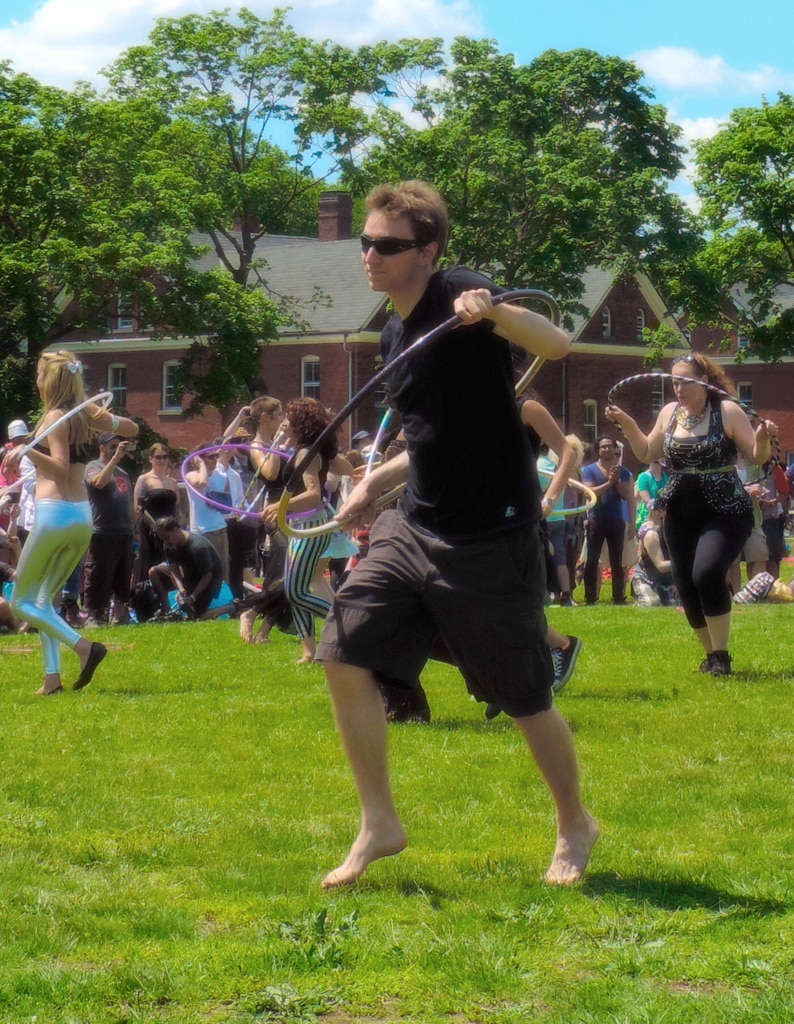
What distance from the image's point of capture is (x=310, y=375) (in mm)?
59344

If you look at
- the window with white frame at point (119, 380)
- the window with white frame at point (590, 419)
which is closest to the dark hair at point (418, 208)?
the window with white frame at point (590, 419)

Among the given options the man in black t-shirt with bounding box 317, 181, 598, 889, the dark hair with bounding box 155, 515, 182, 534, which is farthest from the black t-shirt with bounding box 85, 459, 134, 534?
the man in black t-shirt with bounding box 317, 181, 598, 889

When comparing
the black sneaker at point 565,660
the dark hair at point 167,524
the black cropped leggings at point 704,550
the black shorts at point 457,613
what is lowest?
the dark hair at point 167,524

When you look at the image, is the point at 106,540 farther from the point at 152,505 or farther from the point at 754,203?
the point at 754,203

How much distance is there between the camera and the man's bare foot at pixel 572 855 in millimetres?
4883

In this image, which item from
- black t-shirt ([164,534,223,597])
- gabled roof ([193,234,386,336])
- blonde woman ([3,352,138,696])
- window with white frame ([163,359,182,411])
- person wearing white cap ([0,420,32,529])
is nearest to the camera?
blonde woman ([3,352,138,696])

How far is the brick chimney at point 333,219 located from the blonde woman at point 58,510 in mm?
55515

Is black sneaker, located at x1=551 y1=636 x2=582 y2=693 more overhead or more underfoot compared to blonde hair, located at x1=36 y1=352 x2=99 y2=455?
more underfoot

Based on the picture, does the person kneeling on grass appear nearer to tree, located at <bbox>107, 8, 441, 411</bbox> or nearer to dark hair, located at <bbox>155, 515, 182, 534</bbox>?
dark hair, located at <bbox>155, 515, 182, 534</bbox>

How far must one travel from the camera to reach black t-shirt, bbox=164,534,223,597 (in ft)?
54.5

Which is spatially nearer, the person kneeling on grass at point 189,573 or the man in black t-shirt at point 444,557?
the man in black t-shirt at point 444,557

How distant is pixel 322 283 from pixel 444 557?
56.8m

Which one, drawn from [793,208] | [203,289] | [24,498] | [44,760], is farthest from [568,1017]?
[793,208]

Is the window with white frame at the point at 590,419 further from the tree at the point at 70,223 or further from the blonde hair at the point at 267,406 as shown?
the blonde hair at the point at 267,406
